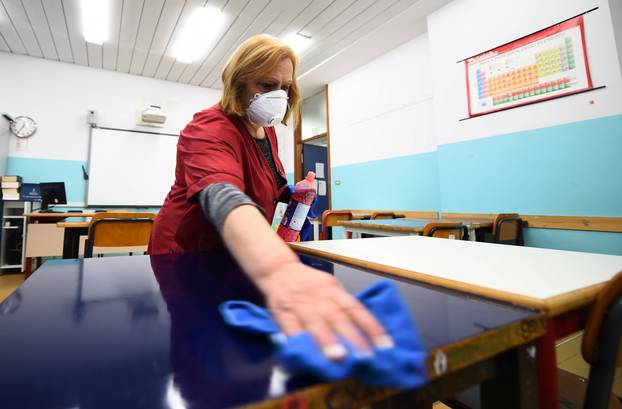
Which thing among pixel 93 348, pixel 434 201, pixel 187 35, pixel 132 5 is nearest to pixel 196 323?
pixel 93 348

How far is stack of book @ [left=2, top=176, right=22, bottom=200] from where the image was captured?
3.67 metres

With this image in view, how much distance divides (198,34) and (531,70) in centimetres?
366

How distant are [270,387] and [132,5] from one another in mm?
4258

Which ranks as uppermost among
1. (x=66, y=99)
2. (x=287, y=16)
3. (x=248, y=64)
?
(x=287, y=16)

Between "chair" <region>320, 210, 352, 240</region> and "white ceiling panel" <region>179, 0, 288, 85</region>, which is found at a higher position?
"white ceiling panel" <region>179, 0, 288, 85</region>

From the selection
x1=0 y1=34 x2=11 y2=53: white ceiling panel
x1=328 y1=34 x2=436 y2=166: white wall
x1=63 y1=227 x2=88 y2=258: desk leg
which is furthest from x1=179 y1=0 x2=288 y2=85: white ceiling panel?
x1=63 y1=227 x2=88 y2=258: desk leg

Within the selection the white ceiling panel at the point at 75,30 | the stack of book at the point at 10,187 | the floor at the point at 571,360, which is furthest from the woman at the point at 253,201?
the stack of book at the point at 10,187

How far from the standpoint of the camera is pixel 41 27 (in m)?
3.71

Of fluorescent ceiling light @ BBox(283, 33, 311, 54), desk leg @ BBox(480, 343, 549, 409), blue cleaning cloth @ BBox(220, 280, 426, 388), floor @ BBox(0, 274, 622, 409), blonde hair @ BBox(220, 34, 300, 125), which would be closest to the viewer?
blue cleaning cloth @ BBox(220, 280, 426, 388)

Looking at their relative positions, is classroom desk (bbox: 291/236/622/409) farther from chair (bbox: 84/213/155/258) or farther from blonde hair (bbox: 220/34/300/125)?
chair (bbox: 84/213/155/258)

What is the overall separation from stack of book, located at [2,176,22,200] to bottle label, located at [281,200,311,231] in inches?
171

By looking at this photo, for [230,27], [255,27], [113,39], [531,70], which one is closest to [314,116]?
[255,27]

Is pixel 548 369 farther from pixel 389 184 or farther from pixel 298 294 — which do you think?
pixel 389 184

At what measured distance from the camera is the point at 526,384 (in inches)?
15.3
